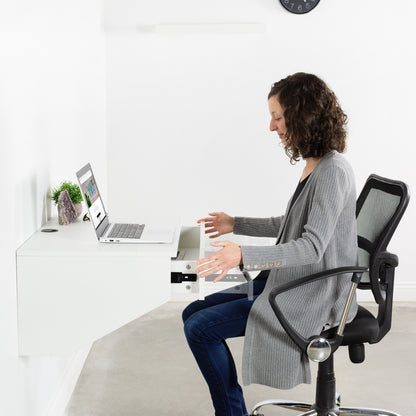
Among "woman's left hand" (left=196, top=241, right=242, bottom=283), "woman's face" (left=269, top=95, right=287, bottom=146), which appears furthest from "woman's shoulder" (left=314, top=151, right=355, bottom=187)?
"woman's left hand" (left=196, top=241, right=242, bottom=283)

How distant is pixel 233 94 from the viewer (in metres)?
4.09

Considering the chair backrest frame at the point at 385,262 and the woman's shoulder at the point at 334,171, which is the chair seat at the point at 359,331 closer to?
the chair backrest frame at the point at 385,262

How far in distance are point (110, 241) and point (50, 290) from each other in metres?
0.26

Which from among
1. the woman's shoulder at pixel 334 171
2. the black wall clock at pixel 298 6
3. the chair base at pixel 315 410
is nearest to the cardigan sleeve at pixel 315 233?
the woman's shoulder at pixel 334 171

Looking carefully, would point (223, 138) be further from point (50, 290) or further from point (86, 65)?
point (50, 290)

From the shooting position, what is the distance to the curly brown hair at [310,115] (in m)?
2.08

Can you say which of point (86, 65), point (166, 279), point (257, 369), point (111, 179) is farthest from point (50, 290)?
point (111, 179)

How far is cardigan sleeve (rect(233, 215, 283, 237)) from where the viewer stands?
2.54m

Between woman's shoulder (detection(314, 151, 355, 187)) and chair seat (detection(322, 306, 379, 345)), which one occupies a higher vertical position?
woman's shoulder (detection(314, 151, 355, 187))

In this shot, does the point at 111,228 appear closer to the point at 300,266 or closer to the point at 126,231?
the point at 126,231

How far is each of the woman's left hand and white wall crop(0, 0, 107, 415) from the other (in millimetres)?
594

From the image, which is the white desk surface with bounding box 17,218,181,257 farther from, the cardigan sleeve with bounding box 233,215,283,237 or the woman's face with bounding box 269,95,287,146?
the woman's face with bounding box 269,95,287,146

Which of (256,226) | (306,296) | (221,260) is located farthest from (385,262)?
(221,260)

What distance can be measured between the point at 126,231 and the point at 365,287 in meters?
0.95
